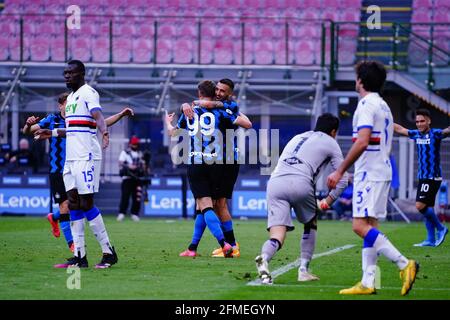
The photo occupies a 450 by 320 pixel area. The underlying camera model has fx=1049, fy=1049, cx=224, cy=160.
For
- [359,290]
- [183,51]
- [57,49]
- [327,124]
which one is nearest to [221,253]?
[327,124]

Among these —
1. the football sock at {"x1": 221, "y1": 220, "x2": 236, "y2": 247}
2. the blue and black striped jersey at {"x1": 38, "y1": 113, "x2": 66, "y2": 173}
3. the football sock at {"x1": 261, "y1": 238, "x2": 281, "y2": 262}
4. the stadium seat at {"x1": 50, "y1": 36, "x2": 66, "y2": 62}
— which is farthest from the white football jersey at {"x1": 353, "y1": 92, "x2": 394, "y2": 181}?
the stadium seat at {"x1": 50, "y1": 36, "x2": 66, "y2": 62}

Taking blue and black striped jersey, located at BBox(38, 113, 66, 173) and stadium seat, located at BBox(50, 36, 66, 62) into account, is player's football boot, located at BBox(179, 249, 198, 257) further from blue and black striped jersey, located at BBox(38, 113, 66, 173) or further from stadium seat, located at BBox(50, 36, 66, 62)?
stadium seat, located at BBox(50, 36, 66, 62)

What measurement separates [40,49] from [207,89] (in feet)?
59.5

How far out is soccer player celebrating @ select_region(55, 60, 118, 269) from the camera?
11.6m

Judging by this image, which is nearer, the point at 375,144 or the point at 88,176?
the point at 375,144

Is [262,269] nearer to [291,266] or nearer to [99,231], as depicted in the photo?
[291,266]

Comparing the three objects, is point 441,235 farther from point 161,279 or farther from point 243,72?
point 243,72

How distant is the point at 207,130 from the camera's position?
13.8m

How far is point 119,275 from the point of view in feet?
36.0

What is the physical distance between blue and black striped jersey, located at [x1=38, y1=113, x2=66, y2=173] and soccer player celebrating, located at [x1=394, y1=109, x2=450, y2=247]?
587 centimetres

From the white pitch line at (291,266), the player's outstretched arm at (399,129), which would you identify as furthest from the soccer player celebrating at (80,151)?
the player's outstretched arm at (399,129)

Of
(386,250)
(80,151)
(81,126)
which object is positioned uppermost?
(81,126)

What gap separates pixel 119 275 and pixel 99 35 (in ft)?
68.0

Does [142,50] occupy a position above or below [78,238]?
above
